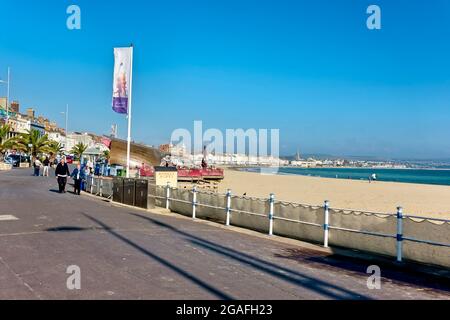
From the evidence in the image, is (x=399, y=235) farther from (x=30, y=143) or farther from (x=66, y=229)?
(x=30, y=143)

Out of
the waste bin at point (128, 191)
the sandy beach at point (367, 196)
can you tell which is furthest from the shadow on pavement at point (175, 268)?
the sandy beach at point (367, 196)

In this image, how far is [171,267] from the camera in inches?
298

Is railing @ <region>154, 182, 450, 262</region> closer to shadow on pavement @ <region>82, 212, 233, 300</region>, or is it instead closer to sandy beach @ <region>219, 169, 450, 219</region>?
shadow on pavement @ <region>82, 212, 233, 300</region>

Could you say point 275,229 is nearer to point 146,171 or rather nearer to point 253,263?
point 253,263

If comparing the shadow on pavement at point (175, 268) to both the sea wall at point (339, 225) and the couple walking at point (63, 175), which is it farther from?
the couple walking at point (63, 175)

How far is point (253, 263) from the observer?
8328 millimetres

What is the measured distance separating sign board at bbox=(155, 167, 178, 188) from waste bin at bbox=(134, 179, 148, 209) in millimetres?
1968

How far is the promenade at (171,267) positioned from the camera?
243 inches

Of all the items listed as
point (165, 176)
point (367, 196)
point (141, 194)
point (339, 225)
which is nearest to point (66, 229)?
point (339, 225)

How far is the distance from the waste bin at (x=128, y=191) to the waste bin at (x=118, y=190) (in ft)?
Result: 0.99

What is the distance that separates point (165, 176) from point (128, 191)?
7.67 feet

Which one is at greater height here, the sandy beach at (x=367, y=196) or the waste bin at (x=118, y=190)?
the waste bin at (x=118, y=190)
